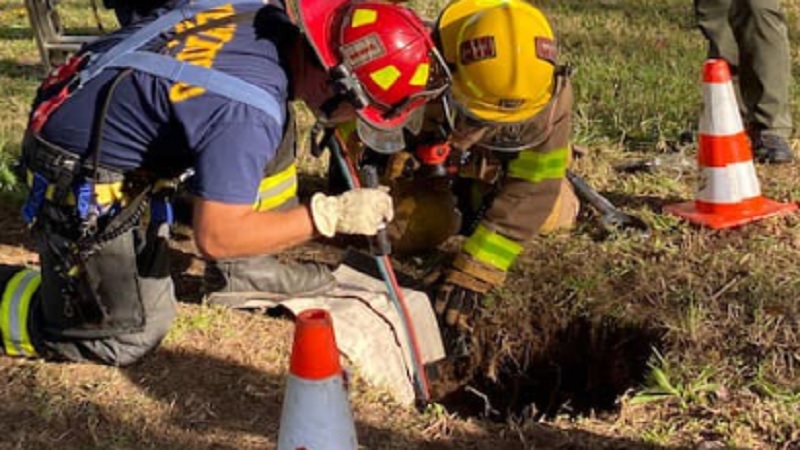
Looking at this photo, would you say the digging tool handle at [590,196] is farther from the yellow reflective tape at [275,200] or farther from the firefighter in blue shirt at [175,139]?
the firefighter in blue shirt at [175,139]

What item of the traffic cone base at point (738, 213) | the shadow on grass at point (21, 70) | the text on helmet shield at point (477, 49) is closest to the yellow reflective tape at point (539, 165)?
the text on helmet shield at point (477, 49)

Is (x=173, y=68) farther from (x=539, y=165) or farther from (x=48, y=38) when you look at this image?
(x=48, y=38)

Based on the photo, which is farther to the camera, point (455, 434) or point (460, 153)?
point (460, 153)

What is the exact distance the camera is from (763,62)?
5223mm

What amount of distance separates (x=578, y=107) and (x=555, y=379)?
2.08m

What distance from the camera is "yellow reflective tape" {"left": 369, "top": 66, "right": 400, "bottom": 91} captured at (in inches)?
122

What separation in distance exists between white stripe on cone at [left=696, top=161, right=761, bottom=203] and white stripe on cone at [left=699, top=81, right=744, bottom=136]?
0.50 feet

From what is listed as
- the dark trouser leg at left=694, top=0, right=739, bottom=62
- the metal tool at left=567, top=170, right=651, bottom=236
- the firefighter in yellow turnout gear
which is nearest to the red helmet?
the firefighter in yellow turnout gear

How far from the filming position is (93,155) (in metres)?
3.23

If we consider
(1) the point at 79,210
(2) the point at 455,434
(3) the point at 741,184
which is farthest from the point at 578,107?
(1) the point at 79,210

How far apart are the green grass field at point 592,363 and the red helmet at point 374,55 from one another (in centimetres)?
99

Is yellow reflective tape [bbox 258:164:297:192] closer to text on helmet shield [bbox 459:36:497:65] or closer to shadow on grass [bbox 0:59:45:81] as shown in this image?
text on helmet shield [bbox 459:36:497:65]

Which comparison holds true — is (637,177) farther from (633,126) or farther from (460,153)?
(460,153)

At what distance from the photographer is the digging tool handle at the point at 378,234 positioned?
3543 mm
